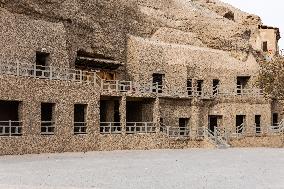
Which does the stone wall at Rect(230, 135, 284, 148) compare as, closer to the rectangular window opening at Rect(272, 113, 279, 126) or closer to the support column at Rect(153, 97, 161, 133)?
the support column at Rect(153, 97, 161, 133)

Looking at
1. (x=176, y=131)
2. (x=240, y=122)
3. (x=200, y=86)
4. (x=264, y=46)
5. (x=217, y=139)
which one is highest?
(x=264, y=46)

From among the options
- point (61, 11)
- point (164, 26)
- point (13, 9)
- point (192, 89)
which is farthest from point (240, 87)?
point (13, 9)

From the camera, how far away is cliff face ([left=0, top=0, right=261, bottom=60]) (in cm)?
3769

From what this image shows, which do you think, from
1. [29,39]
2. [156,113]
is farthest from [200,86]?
[29,39]

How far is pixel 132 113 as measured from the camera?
4388 cm

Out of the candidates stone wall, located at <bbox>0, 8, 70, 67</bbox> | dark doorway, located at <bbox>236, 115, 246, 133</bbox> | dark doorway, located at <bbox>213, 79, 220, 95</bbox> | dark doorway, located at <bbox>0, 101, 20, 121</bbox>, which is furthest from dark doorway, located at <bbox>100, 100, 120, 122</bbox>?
dark doorway, located at <bbox>213, 79, 220, 95</bbox>

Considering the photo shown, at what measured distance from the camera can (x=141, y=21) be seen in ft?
157

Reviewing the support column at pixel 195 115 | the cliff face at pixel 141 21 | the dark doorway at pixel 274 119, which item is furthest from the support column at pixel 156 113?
the dark doorway at pixel 274 119

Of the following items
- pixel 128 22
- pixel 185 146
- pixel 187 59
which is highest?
pixel 128 22

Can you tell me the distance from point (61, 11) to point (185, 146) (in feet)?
51.5

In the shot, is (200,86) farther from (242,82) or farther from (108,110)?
(108,110)

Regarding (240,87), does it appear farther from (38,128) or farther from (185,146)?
(38,128)

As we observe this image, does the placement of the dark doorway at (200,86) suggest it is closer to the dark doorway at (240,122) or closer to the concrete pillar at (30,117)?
the dark doorway at (240,122)

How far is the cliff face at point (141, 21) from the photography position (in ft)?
124
